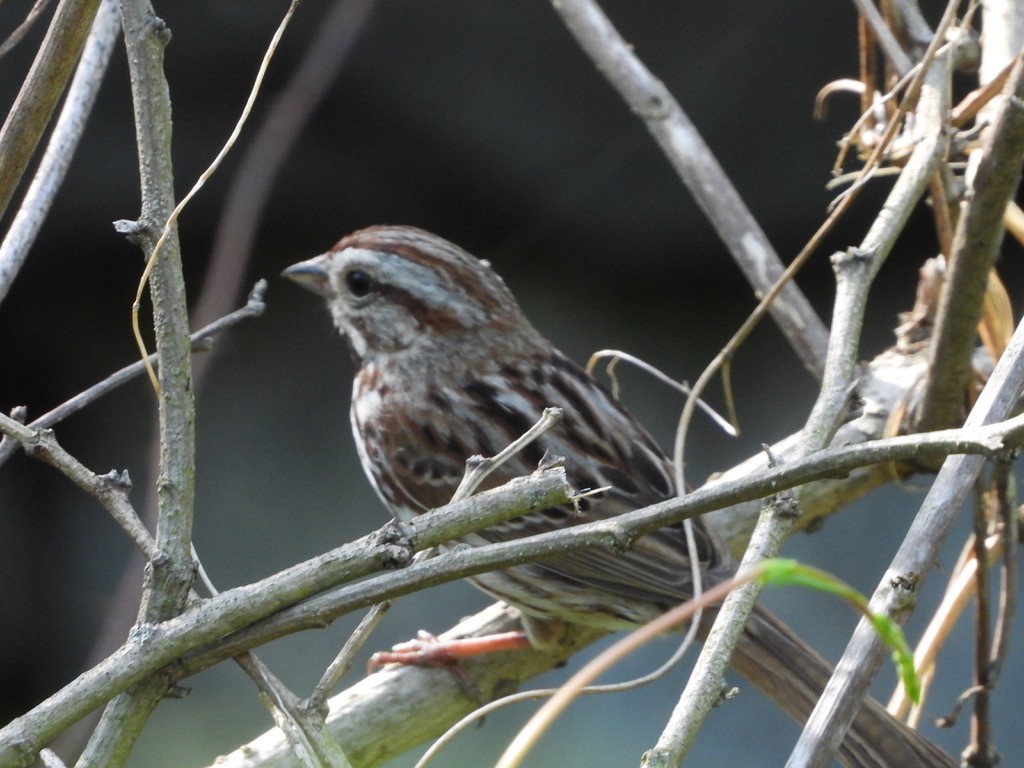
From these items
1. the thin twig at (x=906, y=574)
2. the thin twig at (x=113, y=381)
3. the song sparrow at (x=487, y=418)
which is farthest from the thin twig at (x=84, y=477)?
the song sparrow at (x=487, y=418)

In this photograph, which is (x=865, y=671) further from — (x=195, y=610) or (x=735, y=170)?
(x=735, y=170)

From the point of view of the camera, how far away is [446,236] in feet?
15.1

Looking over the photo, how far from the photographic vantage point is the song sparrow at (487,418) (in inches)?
115

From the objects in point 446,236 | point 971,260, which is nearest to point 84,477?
point 971,260

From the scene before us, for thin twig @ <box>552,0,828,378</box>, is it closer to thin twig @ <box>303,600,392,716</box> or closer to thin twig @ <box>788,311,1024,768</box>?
thin twig @ <box>788,311,1024,768</box>

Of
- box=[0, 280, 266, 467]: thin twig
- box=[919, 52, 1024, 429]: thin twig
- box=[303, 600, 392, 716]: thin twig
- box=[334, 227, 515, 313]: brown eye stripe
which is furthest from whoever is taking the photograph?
box=[334, 227, 515, 313]: brown eye stripe

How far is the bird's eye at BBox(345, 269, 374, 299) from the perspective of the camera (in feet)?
10.3

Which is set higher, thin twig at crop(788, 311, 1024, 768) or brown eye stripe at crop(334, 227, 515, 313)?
brown eye stripe at crop(334, 227, 515, 313)

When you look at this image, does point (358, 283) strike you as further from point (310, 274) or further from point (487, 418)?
point (487, 418)

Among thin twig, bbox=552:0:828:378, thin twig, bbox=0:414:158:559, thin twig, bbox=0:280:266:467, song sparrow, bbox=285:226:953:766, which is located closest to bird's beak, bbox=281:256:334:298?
song sparrow, bbox=285:226:953:766

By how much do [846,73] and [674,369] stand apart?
1.24m

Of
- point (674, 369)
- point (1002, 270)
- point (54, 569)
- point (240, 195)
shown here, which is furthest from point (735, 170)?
point (54, 569)

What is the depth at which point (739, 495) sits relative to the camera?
1.13 metres

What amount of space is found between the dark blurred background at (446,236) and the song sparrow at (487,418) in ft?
4.22
